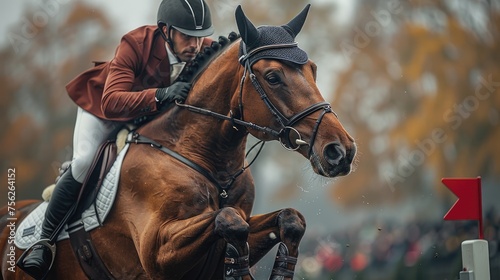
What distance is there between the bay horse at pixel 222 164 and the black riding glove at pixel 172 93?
0.05 metres

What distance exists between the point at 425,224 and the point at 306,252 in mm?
3126

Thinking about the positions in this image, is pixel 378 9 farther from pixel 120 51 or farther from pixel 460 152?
pixel 120 51

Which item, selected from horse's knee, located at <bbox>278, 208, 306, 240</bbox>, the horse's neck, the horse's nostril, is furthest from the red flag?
the horse's neck

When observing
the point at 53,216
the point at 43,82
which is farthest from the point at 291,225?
the point at 43,82

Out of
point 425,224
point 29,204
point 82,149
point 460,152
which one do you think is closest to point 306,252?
point 425,224

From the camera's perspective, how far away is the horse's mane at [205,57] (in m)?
5.48

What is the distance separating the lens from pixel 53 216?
5766 mm

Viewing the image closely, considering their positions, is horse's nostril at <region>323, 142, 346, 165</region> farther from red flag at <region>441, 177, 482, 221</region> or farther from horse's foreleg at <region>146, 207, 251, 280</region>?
red flag at <region>441, 177, 482, 221</region>

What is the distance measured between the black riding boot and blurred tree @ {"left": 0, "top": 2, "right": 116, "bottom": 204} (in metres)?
11.5

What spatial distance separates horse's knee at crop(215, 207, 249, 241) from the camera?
460 cm

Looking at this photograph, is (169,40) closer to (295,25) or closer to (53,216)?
(295,25)

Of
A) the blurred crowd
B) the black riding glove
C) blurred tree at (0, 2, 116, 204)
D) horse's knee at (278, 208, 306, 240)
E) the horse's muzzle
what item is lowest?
horse's knee at (278, 208, 306, 240)

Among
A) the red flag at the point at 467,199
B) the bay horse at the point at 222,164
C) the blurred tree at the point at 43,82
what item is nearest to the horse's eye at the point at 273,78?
the bay horse at the point at 222,164

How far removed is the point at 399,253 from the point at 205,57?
838 centimetres
